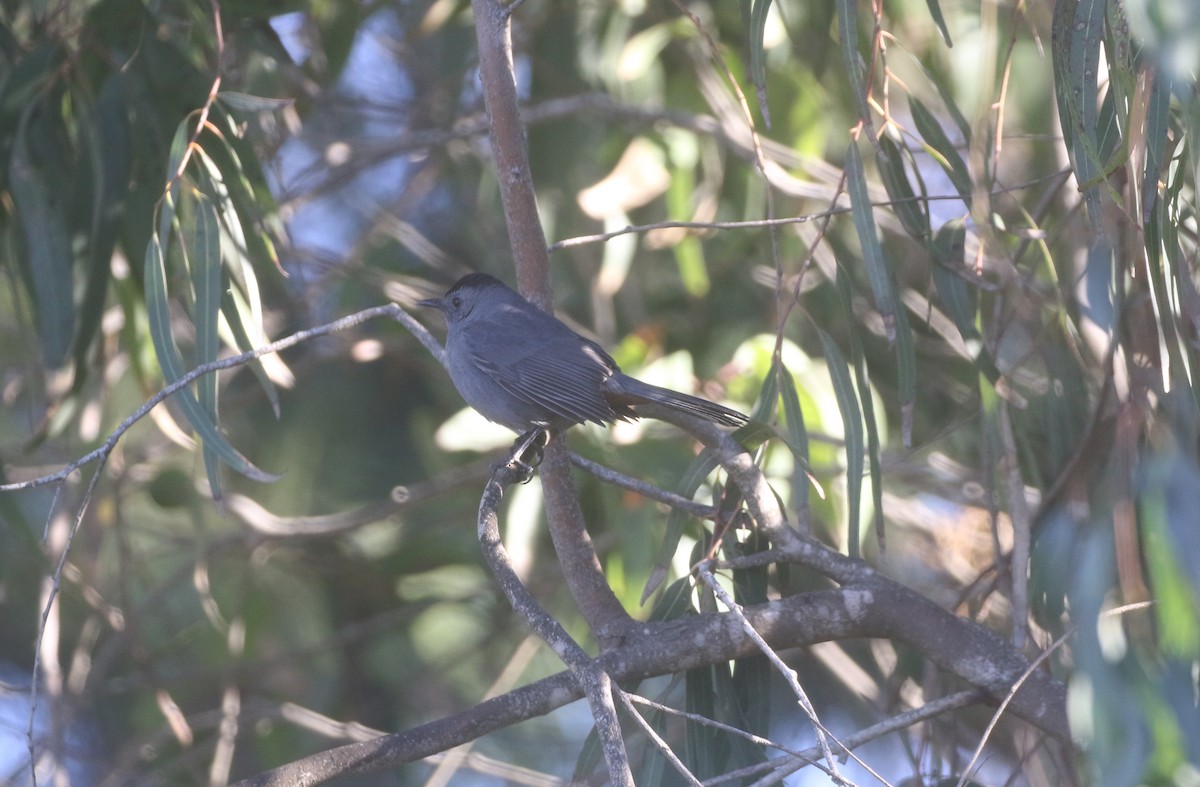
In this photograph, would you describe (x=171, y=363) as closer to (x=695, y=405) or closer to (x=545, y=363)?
(x=545, y=363)

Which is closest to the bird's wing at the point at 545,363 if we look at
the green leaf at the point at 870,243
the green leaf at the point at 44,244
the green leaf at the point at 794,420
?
the green leaf at the point at 794,420

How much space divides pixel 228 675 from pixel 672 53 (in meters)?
3.85

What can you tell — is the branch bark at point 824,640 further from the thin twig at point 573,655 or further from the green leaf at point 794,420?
the green leaf at point 794,420

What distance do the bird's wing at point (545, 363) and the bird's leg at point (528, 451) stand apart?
16 centimetres

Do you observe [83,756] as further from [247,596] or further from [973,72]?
[973,72]

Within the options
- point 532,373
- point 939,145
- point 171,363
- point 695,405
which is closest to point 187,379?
point 171,363

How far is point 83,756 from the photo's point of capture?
517 centimetres

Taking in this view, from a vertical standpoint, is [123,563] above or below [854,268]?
below

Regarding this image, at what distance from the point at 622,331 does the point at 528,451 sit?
282 cm

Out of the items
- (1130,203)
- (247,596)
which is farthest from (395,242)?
(1130,203)

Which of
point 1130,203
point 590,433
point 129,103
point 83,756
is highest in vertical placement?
point 1130,203

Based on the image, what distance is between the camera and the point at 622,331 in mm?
6320

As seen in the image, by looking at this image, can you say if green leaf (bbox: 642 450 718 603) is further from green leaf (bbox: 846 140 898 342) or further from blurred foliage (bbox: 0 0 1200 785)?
green leaf (bbox: 846 140 898 342)

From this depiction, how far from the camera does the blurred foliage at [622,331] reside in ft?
8.86
